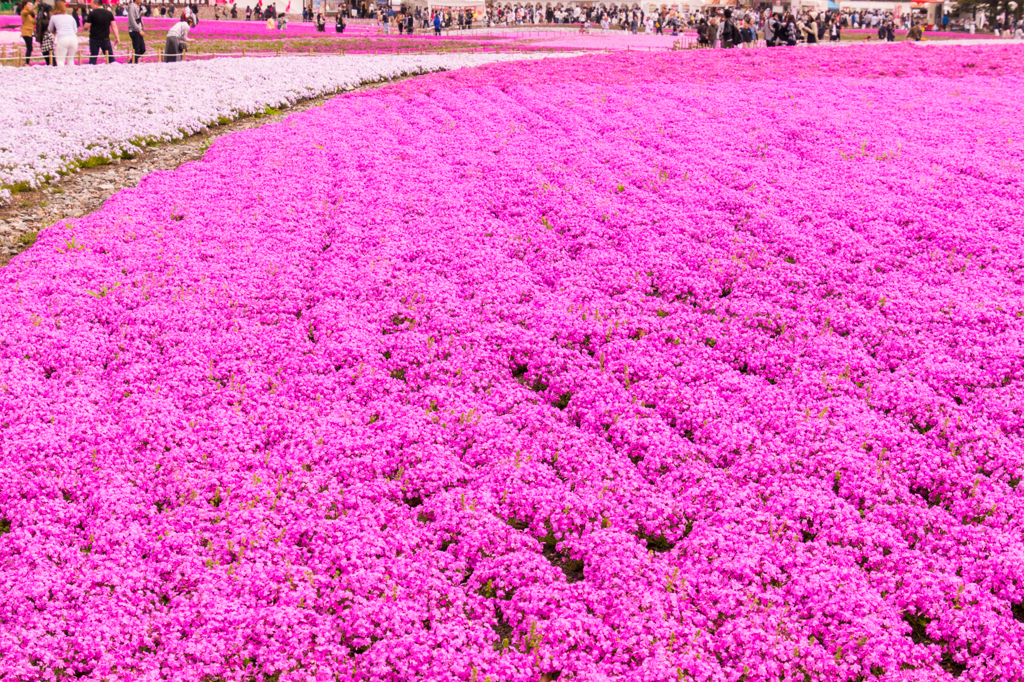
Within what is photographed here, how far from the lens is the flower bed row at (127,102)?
16.7 meters

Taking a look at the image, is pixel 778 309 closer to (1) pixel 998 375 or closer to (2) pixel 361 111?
(1) pixel 998 375

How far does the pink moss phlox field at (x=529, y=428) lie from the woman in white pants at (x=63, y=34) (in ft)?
56.6

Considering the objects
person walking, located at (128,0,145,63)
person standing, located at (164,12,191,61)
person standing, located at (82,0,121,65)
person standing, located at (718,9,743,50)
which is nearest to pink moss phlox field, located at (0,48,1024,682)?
person standing, located at (82,0,121,65)

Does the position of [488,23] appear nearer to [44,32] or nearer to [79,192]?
[44,32]

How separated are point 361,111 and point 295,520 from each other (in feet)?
57.9

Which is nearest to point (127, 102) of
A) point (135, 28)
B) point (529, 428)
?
point (135, 28)

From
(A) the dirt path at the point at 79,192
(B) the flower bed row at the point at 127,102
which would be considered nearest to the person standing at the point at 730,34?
(B) the flower bed row at the point at 127,102

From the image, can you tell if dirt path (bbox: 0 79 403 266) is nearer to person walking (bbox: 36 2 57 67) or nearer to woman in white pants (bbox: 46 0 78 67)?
woman in white pants (bbox: 46 0 78 67)

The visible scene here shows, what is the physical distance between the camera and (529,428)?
298 inches

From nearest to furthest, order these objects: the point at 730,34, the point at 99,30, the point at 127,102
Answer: the point at 127,102 < the point at 99,30 < the point at 730,34

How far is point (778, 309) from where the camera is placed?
9430mm

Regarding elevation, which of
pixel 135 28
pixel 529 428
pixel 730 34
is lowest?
pixel 529 428

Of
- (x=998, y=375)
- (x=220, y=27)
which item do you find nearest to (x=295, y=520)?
(x=998, y=375)

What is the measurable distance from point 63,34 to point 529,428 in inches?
1097
